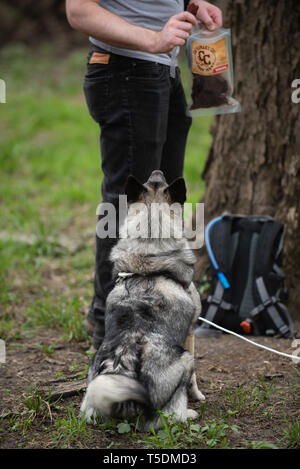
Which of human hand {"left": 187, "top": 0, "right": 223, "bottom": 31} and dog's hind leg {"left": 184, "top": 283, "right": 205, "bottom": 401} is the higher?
human hand {"left": 187, "top": 0, "right": 223, "bottom": 31}

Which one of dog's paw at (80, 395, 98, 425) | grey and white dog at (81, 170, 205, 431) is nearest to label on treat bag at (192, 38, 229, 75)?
grey and white dog at (81, 170, 205, 431)

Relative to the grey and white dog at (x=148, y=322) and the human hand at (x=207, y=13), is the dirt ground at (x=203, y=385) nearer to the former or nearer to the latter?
the grey and white dog at (x=148, y=322)

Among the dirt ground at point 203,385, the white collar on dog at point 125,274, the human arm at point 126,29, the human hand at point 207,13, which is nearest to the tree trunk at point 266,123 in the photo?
the dirt ground at point 203,385

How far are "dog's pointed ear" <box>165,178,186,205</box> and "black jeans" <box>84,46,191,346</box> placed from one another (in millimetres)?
319

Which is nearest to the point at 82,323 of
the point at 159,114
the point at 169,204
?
the point at 169,204

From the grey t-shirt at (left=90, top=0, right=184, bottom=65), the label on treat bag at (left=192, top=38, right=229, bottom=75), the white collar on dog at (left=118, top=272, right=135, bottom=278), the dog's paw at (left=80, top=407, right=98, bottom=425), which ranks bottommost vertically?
the dog's paw at (left=80, top=407, right=98, bottom=425)

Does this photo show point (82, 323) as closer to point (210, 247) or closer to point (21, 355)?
point (21, 355)

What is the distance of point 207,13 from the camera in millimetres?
2957

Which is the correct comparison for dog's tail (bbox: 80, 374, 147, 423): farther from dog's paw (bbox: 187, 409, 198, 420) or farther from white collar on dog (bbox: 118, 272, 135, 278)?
white collar on dog (bbox: 118, 272, 135, 278)

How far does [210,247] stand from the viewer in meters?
3.86

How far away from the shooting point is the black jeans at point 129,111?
2.79 meters

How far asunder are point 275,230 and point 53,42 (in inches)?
465

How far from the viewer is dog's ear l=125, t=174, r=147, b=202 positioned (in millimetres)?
2652

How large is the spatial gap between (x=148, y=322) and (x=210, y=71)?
63.5 inches
